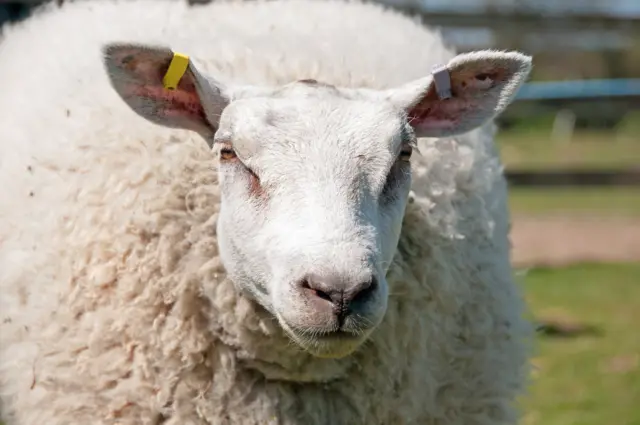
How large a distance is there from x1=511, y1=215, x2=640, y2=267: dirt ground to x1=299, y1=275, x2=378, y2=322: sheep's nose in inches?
234

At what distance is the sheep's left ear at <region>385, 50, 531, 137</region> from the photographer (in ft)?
9.59

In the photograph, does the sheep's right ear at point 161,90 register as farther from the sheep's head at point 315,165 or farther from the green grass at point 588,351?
the green grass at point 588,351

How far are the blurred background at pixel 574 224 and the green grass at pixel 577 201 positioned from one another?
2cm

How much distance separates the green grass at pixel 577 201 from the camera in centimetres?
1128

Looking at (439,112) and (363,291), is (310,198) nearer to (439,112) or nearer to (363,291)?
(363,291)

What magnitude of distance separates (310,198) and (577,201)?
10.4 meters

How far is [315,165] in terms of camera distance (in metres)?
2.59

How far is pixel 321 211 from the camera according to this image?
8.20 ft

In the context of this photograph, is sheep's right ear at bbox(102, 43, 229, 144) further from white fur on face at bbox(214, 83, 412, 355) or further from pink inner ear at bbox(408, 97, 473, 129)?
pink inner ear at bbox(408, 97, 473, 129)

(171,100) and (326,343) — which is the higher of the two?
(171,100)

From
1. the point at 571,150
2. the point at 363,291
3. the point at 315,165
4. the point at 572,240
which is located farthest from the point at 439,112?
the point at 571,150

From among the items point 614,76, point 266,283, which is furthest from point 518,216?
point 614,76

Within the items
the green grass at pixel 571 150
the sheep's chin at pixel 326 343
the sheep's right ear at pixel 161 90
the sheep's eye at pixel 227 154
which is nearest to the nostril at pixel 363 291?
the sheep's chin at pixel 326 343

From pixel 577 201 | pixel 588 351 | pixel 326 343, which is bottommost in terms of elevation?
pixel 577 201
